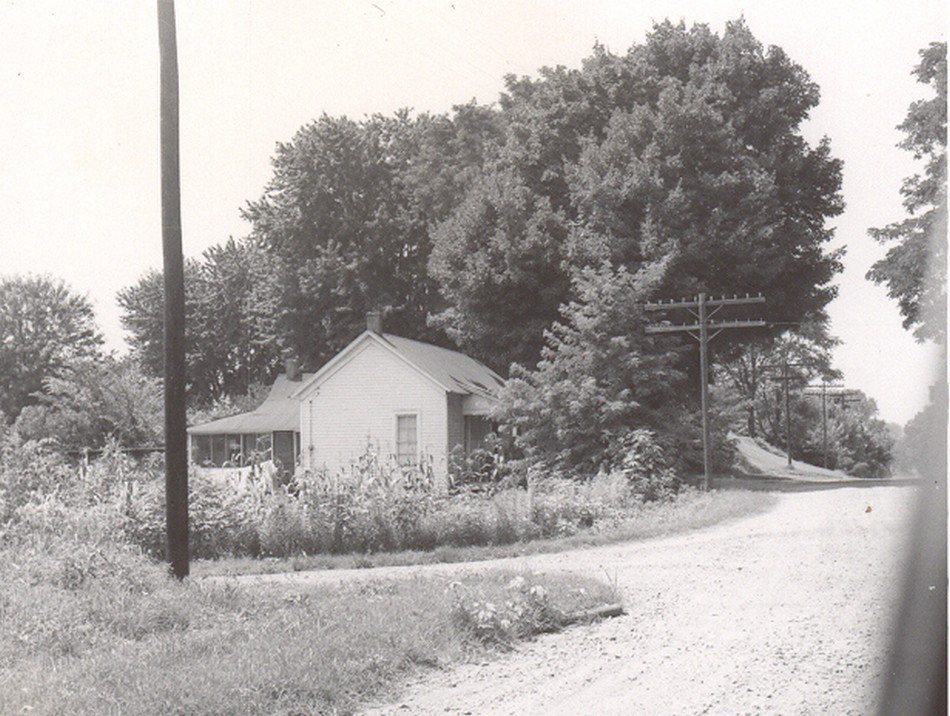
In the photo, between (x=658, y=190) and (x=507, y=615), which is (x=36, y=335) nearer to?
(x=658, y=190)

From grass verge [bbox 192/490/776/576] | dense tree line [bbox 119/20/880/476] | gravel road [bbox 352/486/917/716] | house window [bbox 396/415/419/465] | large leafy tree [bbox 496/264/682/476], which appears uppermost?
dense tree line [bbox 119/20/880/476]

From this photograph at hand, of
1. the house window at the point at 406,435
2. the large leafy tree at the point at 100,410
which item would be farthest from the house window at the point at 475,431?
the large leafy tree at the point at 100,410

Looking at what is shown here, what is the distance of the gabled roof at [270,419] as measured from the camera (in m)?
42.3

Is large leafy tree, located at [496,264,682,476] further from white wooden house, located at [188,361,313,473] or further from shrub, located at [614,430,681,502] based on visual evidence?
white wooden house, located at [188,361,313,473]

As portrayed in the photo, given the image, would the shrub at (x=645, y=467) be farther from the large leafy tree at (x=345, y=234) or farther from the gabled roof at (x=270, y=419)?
the large leafy tree at (x=345, y=234)

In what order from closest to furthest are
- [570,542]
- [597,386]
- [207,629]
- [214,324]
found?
[207,629]
[570,542]
[597,386]
[214,324]

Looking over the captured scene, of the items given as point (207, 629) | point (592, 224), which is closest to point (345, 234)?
point (592, 224)

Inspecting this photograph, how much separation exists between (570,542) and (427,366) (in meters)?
16.3

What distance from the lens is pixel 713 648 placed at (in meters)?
8.68

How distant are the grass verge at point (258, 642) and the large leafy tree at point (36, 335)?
144ft

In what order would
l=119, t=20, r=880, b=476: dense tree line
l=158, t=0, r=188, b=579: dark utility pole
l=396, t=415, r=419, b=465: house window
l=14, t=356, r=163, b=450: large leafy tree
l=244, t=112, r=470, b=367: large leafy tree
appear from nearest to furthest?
1. l=158, t=0, r=188, b=579: dark utility pole
2. l=119, t=20, r=880, b=476: dense tree line
3. l=396, t=415, r=419, b=465: house window
4. l=14, t=356, r=163, b=450: large leafy tree
5. l=244, t=112, r=470, b=367: large leafy tree

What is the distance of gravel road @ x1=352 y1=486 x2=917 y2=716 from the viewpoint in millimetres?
7168

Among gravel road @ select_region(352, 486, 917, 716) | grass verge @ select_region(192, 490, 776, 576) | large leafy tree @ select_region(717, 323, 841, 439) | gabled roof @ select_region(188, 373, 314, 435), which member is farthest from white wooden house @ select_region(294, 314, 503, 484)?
large leafy tree @ select_region(717, 323, 841, 439)

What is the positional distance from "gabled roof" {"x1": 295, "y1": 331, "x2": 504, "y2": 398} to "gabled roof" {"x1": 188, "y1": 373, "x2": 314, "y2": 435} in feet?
23.9
